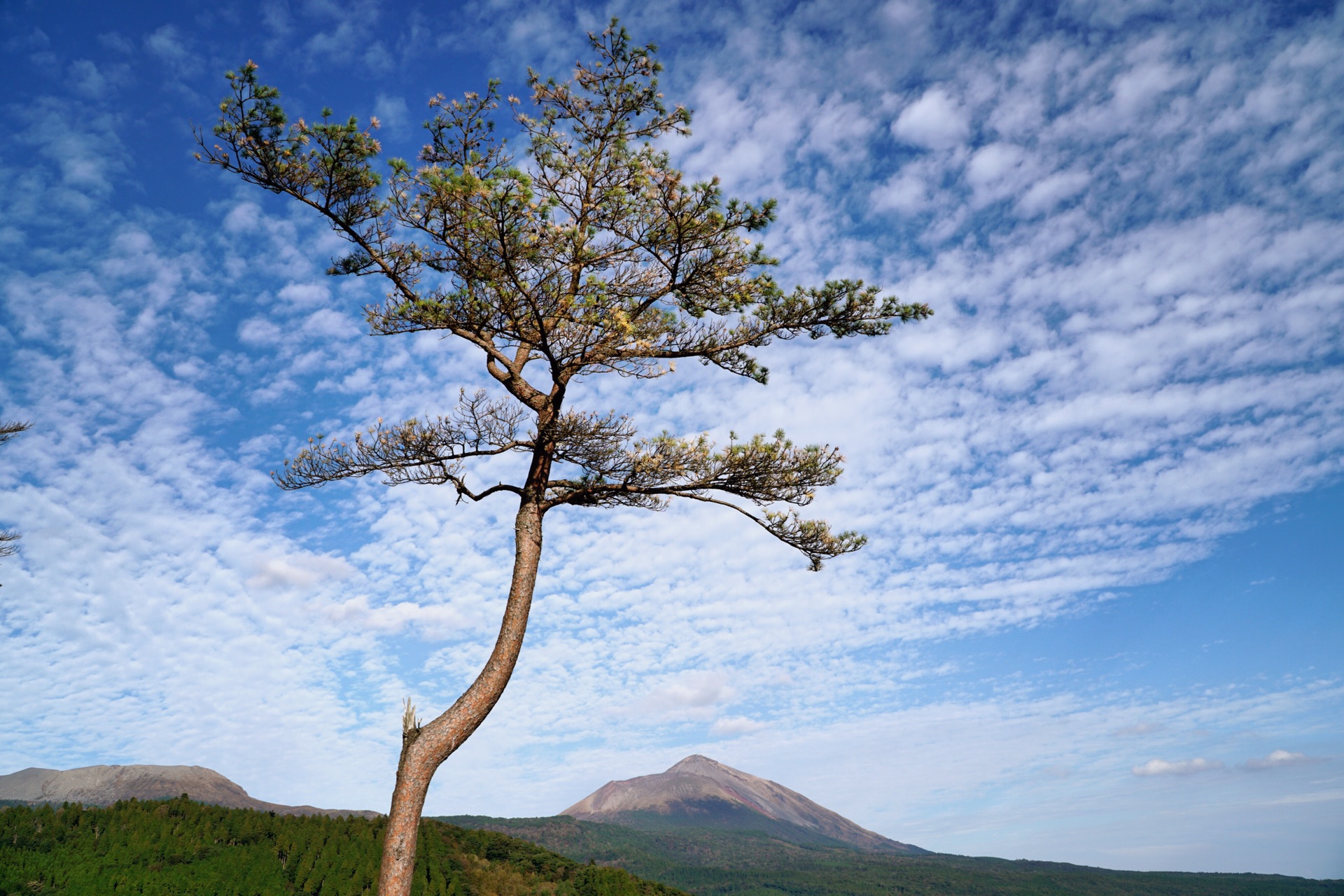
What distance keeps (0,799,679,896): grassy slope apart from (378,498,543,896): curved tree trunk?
13.7 ft

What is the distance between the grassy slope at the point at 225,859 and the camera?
10.7 m

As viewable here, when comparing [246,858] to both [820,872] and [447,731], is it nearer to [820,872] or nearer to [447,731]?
[447,731]

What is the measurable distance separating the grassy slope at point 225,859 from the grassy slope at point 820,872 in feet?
263

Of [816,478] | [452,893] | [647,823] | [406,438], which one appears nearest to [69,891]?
[452,893]

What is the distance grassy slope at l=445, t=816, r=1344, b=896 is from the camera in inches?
3875

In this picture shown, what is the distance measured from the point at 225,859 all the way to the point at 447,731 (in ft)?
21.3

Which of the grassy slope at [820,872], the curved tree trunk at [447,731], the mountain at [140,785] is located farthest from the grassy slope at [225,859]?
the mountain at [140,785]

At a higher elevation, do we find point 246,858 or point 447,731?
point 447,731

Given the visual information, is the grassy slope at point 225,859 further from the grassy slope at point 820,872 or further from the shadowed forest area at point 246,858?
the grassy slope at point 820,872

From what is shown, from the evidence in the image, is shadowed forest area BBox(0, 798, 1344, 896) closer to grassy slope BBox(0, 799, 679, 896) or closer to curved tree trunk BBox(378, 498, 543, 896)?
grassy slope BBox(0, 799, 679, 896)

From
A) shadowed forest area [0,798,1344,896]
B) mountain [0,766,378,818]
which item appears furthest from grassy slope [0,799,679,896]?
mountain [0,766,378,818]

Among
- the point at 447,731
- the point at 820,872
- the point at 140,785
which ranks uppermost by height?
the point at 447,731

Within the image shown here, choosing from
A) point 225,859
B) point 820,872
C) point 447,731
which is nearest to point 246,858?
point 225,859

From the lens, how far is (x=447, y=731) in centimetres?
946
